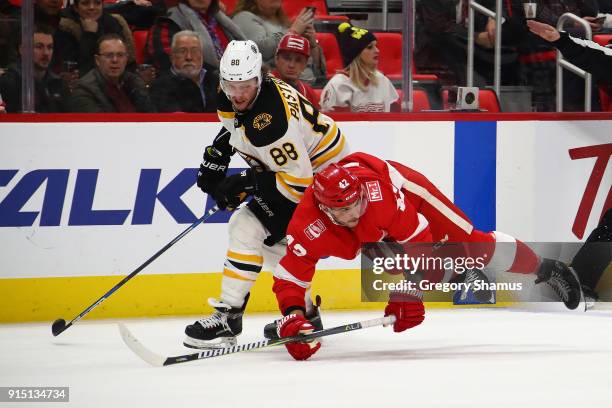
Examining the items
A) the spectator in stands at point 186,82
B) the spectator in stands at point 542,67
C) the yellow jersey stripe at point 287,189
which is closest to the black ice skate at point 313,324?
the yellow jersey stripe at point 287,189

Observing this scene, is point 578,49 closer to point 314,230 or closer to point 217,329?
point 314,230

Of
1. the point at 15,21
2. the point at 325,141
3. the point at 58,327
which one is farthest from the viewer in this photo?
the point at 15,21

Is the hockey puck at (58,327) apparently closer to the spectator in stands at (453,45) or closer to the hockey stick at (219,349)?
the hockey stick at (219,349)

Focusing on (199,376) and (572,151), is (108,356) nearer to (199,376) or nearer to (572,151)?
(199,376)

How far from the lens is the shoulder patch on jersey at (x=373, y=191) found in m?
4.32

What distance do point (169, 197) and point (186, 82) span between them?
0.57 m

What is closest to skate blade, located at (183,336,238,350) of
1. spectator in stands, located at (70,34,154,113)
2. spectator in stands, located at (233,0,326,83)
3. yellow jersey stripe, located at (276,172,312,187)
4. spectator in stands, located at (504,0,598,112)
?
yellow jersey stripe, located at (276,172,312,187)

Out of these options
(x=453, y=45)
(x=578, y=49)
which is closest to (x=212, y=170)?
(x=453, y=45)

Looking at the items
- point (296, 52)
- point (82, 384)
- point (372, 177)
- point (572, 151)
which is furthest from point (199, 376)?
point (572, 151)

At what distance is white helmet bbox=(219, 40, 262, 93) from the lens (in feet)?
14.7

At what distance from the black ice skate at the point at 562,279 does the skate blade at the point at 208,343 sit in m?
1.37

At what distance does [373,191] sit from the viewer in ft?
14.2

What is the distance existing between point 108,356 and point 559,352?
177 centimetres

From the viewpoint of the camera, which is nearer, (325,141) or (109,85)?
(325,141)
